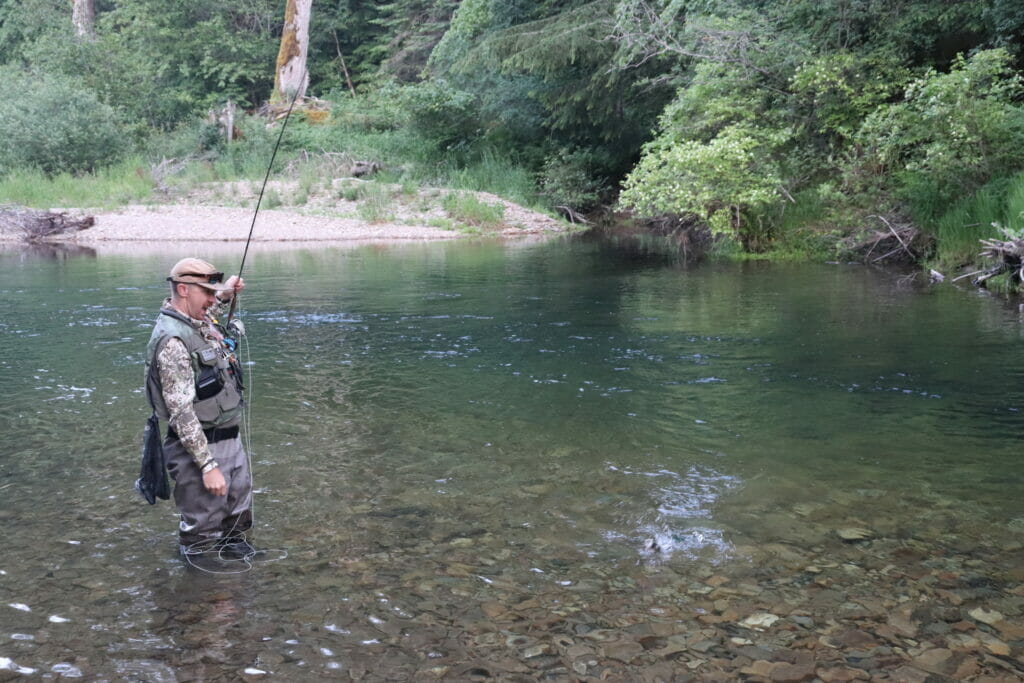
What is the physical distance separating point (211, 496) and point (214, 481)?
0.62 feet

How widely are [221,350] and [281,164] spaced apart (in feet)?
93.0

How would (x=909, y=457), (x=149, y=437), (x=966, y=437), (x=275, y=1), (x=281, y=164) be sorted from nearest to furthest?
(x=149, y=437) → (x=909, y=457) → (x=966, y=437) → (x=281, y=164) → (x=275, y=1)

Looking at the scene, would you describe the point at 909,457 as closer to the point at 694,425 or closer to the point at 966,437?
the point at 966,437

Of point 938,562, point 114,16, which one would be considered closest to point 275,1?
point 114,16

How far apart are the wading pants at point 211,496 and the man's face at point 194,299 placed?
603 mm

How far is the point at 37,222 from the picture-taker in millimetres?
25781

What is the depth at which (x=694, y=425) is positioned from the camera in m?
7.00

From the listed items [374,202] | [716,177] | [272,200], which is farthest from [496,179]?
[716,177]

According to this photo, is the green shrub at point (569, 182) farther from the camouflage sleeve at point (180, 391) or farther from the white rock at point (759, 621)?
the white rock at point (759, 621)

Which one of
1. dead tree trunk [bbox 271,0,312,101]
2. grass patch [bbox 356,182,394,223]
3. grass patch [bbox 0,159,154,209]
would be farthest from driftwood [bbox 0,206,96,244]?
dead tree trunk [bbox 271,0,312,101]

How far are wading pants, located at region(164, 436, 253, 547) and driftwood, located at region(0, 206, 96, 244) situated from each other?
23675 millimetres

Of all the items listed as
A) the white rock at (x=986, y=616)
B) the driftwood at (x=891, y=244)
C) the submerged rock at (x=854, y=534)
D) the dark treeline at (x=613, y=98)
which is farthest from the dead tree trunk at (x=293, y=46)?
the white rock at (x=986, y=616)

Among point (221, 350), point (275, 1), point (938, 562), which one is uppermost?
point (275, 1)

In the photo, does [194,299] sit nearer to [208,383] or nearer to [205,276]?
[205,276]
